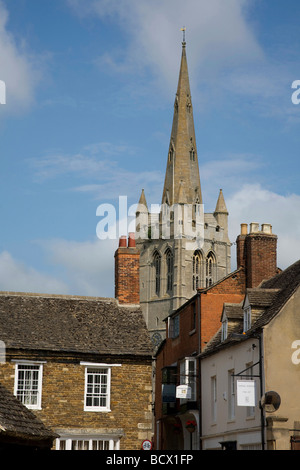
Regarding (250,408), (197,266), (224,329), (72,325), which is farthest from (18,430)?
(197,266)

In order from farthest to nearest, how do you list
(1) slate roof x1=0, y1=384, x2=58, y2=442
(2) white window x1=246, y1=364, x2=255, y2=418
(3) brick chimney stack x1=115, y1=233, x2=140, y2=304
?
(3) brick chimney stack x1=115, y1=233, x2=140, y2=304, (2) white window x1=246, y1=364, x2=255, y2=418, (1) slate roof x1=0, y1=384, x2=58, y2=442

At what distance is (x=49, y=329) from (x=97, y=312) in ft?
8.43

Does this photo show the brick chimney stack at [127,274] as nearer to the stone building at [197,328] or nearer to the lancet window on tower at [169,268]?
the stone building at [197,328]

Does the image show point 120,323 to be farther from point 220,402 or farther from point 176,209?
point 176,209

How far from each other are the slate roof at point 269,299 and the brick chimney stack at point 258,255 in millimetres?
1973

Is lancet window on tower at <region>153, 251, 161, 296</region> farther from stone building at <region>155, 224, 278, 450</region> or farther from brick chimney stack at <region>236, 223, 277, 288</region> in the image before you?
brick chimney stack at <region>236, 223, 277, 288</region>

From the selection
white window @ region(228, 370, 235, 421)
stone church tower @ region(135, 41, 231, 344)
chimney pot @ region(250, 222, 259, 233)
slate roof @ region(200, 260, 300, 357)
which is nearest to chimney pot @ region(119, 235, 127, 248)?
slate roof @ region(200, 260, 300, 357)

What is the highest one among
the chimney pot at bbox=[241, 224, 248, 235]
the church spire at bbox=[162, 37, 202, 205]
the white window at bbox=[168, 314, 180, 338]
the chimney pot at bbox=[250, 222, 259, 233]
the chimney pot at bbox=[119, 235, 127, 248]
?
the church spire at bbox=[162, 37, 202, 205]

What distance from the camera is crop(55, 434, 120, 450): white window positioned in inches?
1201

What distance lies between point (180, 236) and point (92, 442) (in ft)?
307

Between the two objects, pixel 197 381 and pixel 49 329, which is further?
pixel 197 381

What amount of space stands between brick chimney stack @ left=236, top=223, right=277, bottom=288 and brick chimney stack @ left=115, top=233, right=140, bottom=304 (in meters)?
6.80
